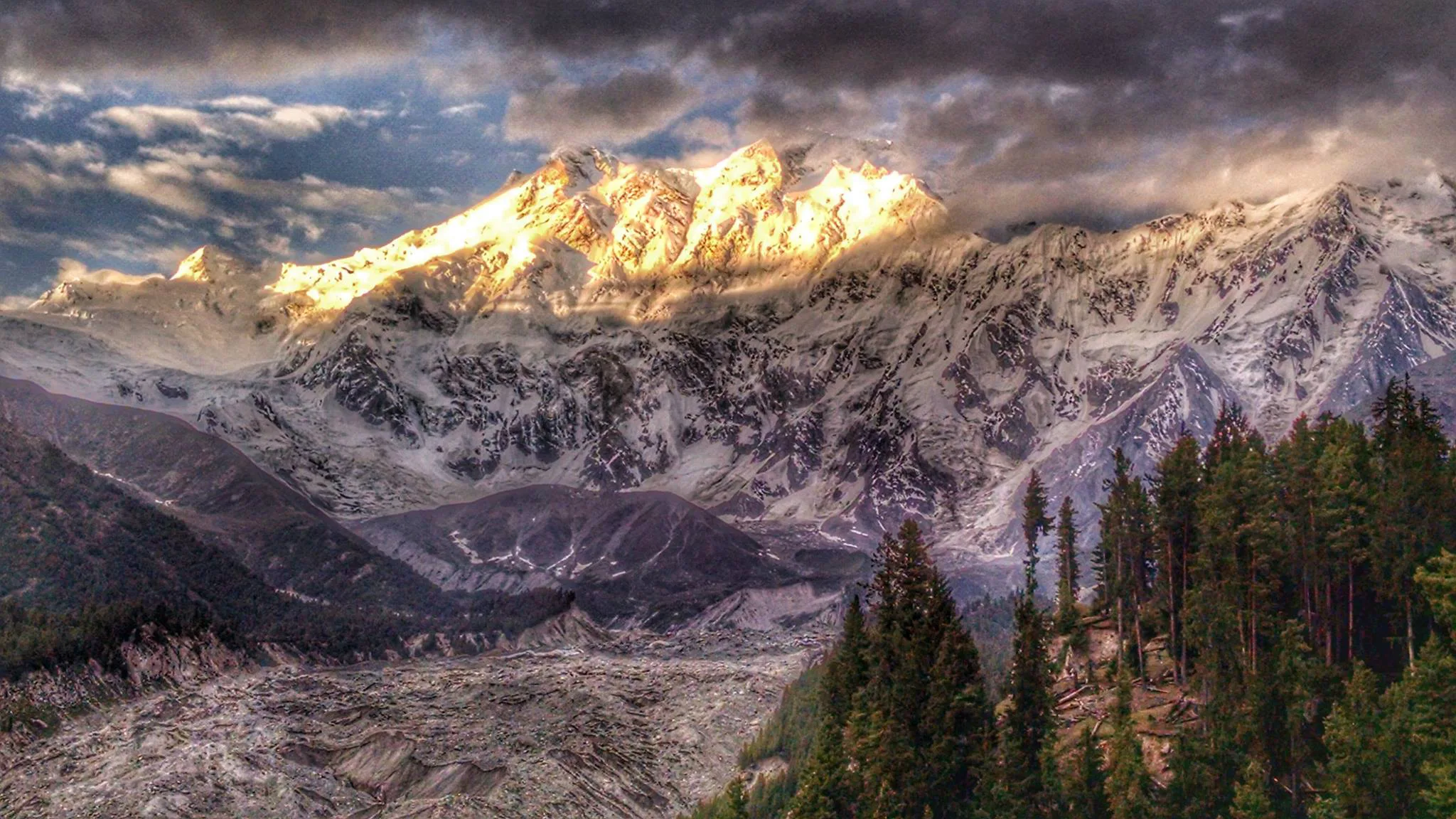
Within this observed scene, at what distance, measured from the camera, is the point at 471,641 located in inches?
7283

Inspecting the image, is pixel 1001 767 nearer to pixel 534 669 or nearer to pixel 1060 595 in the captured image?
pixel 1060 595

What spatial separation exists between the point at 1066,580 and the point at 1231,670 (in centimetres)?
2689

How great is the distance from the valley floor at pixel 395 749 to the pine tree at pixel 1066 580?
3608 centimetres

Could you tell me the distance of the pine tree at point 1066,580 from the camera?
7994cm

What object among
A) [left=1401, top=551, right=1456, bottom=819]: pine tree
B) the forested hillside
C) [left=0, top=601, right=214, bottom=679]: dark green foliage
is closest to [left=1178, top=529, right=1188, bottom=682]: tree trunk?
the forested hillside

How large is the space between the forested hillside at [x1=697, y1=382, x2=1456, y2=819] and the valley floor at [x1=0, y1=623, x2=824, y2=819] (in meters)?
35.8

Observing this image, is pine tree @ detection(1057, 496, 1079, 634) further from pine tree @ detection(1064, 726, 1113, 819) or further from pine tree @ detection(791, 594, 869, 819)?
pine tree @ detection(1064, 726, 1113, 819)

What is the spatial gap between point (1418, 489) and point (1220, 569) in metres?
9.61

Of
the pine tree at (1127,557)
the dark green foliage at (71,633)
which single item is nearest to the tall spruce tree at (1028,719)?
the pine tree at (1127,557)

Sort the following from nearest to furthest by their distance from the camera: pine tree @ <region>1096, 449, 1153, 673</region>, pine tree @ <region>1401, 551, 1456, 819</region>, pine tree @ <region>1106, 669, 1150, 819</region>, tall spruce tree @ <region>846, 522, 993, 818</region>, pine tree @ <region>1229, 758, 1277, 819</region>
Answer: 1. pine tree @ <region>1401, 551, 1456, 819</region>
2. pine tree @ <region>1229, 758, 1277, 819</region>
3. pine tree @ <region>1106, 669, 1150, 819</region>
4. tall spruce tree @ <region>846, 522, 993, 818</region>
5. pine tree @ <region>1096, 449, 1153, 673</region>

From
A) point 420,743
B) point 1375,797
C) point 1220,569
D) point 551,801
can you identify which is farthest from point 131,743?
point 1375,797

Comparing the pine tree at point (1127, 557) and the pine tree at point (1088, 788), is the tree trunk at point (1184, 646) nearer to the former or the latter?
the pine tree at point (1127, 557)

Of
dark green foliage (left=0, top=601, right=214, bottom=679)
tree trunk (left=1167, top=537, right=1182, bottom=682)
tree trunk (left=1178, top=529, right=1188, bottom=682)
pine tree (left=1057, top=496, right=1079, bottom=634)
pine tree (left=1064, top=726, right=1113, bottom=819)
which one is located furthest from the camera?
dark green foliage (left=0, top=601, right=214, bottom=679)

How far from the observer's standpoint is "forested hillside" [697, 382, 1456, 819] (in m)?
52.0
